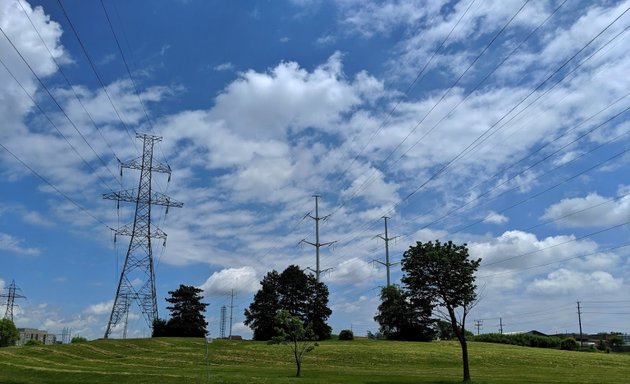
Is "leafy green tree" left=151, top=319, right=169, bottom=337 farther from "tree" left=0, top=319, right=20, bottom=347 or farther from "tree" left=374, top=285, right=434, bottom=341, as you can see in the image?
"tree" left=0, top=319, right=20, bottom=347

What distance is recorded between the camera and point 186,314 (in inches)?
4161

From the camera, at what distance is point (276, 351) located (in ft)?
263

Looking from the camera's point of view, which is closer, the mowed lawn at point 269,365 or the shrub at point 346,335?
the mowed lawn at point 269,365

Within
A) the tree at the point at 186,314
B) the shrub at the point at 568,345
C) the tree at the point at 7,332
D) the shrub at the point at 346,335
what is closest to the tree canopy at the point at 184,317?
the tree at the point at 186,314

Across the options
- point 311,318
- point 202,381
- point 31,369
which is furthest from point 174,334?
point 202,381

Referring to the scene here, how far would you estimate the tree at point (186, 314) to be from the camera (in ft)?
342

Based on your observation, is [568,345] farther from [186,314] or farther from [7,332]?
[7,332]

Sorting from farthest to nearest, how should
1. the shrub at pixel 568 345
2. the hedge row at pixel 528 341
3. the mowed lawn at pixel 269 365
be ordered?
the hedge row at pixel 528 341 → the shrub at pixel 568 345 → the mowed lawn at pixel 269 365

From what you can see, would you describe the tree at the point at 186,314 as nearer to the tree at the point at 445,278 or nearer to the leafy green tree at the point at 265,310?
the leafy green tree at the point at 265,310

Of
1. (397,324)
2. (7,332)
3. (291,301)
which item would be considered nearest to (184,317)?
(291,301)

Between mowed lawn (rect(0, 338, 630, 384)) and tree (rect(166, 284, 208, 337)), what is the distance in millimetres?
15542

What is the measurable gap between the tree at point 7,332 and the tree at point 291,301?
237ft

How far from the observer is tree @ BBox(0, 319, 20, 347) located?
13650 centimetres

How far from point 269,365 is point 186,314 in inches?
1908
